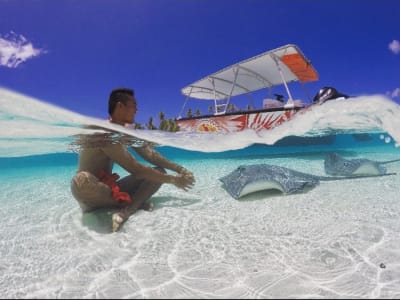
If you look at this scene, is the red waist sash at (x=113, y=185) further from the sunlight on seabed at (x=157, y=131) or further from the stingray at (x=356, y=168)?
the stingray at (x=356, y=168)

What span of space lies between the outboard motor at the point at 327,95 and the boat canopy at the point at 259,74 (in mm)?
1151

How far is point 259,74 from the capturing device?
36.5 ft

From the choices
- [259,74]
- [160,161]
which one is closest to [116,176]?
[160,161]

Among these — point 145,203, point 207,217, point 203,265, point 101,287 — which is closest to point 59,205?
point 145,203

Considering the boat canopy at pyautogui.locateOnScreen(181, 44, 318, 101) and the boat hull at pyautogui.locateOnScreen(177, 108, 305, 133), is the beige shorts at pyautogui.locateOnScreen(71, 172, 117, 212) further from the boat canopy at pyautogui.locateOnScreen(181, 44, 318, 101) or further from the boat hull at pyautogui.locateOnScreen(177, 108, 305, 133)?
the boat canopy at pyautogui.locateOnScreen(181, 44, 318, 101)

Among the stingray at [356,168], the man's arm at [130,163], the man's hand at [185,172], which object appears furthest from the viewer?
the stingray at [356,168]

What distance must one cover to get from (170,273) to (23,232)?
2480mm

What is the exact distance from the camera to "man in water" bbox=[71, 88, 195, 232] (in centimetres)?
305

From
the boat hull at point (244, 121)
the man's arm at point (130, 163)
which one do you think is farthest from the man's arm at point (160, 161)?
the boat hull at point (244, 121)

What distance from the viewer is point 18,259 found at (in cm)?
236

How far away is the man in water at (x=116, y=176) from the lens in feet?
10.0

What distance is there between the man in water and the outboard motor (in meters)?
7.34

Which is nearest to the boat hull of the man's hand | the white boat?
the white boat

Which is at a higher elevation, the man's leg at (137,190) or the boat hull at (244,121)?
the boat hull at (244,121)
